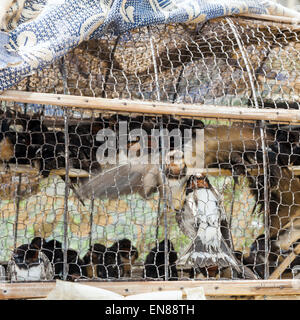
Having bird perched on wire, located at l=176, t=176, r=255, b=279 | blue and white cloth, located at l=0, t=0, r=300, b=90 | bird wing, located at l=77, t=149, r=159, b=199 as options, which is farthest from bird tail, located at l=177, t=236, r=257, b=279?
blue and white cloth, located at l=0, t=0, r=300, b=90

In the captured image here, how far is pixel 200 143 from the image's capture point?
178cm

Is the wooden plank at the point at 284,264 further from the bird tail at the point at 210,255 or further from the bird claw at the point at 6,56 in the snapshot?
the bird claw at the point at 6,56

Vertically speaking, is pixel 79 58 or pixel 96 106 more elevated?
pixel 79 58

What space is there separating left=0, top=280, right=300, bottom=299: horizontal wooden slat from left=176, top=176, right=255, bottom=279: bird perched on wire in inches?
7.8

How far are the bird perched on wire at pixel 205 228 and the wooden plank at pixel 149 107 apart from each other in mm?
343

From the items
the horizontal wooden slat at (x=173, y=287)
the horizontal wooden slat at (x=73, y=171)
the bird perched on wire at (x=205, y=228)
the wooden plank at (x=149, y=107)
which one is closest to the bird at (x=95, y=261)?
the horizontal wooden slat at (x=73, y=171)

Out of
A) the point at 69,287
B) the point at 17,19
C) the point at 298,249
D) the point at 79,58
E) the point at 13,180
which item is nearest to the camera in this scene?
the point at 69,287

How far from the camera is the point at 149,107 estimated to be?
129 centimetres

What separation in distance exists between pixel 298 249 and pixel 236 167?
0.42 meters

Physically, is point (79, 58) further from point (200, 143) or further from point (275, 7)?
point (275, 7)

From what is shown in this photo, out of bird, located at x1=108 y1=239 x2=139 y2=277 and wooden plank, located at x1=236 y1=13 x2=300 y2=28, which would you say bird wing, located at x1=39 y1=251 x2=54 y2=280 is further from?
wooden plank, located at x1=236 y1=13 x2=300 y2=28

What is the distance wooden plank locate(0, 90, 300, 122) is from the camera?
1231 millimetres

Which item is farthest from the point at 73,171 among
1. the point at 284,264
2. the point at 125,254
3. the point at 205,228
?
the point at 284,264

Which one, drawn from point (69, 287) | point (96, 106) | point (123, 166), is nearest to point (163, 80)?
point (123, 166)
